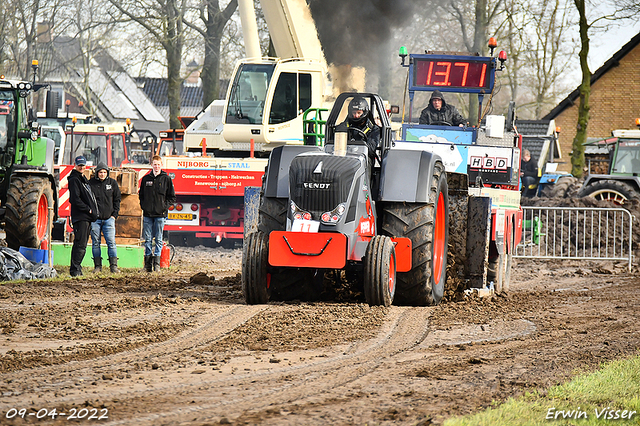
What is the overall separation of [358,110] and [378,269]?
1.82 m

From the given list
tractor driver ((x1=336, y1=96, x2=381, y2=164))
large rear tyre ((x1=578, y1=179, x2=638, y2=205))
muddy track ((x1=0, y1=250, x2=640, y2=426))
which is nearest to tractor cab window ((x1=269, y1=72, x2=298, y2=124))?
muddy track ((x1=0, y1=250, x2=640, y2=426))

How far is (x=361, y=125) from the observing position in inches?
336

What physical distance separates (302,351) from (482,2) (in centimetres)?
2360

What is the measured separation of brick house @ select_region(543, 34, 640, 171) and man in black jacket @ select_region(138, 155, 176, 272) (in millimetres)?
31872

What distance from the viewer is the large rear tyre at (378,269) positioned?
298 inches

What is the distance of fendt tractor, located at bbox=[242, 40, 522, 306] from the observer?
759 centimetres

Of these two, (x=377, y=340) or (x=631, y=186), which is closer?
(x=377, y=340)

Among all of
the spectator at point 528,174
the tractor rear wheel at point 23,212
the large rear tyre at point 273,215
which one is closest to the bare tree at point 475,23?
the spectator at point 528,174

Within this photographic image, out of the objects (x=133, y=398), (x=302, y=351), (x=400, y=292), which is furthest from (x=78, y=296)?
(x=133, y=398)

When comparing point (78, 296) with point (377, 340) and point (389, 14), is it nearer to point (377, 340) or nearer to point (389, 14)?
point (377, 340)

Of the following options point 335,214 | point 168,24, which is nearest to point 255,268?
point 335,214

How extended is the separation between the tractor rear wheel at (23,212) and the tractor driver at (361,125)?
565cm

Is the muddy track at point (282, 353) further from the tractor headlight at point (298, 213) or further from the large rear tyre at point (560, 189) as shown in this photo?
the large rear tyre at point (560, 189)

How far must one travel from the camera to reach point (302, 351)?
5.81 metres
